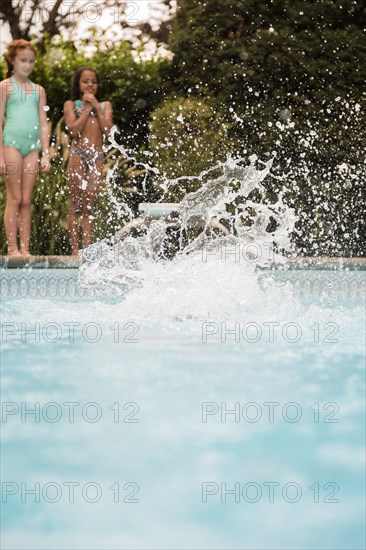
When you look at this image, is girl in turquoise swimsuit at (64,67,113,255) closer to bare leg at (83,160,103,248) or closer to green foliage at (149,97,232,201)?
bare leg at (83,160,103,248)

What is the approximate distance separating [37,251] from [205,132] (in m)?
2.40

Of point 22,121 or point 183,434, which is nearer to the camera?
point 183,434

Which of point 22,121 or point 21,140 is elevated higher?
point 22,121

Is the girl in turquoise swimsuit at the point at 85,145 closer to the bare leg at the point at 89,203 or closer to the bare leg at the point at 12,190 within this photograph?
the bare leg at the point at 89,203

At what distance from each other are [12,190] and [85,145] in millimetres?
1046

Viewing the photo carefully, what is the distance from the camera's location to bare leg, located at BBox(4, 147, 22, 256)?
24.9 ft

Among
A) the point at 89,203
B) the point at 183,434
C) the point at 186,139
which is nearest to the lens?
the point at 183,434

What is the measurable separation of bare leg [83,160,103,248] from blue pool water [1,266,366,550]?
2.93m

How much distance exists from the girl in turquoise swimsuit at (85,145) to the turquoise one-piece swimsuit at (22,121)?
508 mm

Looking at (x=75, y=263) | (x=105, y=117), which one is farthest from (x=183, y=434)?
(x=105, y=117)

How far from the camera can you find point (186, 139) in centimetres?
1020

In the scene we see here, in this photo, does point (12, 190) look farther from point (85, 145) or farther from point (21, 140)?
point (85, 145)

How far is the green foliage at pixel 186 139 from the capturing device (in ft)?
32.9

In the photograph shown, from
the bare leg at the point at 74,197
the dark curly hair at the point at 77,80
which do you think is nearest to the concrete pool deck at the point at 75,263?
the bare leg at the point at 74,197
